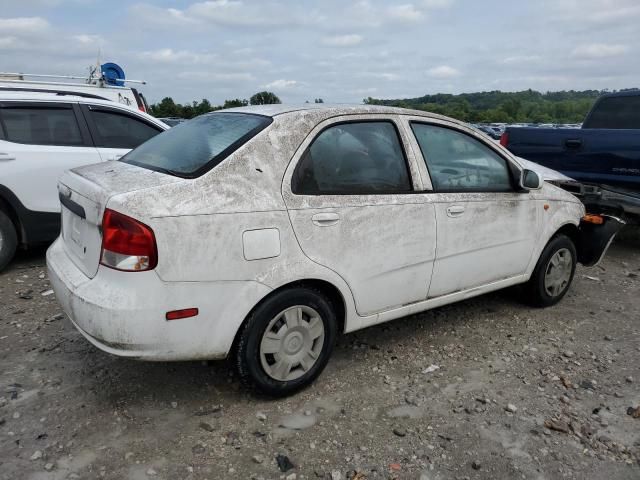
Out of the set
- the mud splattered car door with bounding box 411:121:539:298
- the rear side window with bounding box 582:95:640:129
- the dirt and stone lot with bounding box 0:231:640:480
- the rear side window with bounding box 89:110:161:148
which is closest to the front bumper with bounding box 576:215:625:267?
the dirt and stone lot with bounding box 0:231:640:480

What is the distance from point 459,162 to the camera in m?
3.69

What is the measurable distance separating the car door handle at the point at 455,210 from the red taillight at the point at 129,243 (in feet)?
6.37

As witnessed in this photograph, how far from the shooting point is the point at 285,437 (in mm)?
2715

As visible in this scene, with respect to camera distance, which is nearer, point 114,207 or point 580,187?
point 114,207

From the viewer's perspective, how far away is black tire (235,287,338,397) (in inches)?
109

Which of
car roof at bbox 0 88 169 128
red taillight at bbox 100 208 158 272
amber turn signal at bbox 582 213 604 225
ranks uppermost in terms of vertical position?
car roof at bbox 0 88 169 128

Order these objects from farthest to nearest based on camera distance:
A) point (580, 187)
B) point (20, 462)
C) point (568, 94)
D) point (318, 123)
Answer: point (568, 94) → point (580, 187) → point (318, 123) → point (20, 462)

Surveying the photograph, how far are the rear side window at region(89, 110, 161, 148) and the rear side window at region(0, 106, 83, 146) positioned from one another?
22cm

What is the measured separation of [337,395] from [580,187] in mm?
3631

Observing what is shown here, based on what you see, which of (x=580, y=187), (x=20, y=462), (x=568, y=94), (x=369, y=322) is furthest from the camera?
(x=568, y=94)

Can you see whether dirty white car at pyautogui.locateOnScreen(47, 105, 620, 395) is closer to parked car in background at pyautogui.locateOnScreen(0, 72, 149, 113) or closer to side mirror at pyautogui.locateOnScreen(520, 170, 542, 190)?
side mirror at pyautogui.locateOnScreen(520, 170, 542, 190)

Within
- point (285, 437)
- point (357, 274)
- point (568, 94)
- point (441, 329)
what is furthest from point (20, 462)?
point (568, 94)

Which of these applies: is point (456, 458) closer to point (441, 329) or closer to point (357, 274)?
point (357, 274)

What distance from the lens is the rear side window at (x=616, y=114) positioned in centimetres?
742
